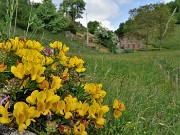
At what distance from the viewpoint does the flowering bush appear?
153 cm

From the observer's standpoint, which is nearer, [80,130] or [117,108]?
[80,130]

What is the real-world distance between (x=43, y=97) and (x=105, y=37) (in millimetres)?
45771

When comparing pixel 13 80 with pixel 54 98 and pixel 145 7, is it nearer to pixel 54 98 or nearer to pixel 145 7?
pixel 54 98

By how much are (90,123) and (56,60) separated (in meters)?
0.43

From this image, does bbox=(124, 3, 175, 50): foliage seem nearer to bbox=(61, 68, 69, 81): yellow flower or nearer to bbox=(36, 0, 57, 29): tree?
bbox=(36, 0, 57, 29): tree

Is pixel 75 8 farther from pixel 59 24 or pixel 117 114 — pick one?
pixel 117 114

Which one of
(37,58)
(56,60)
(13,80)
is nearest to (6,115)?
(13,80)

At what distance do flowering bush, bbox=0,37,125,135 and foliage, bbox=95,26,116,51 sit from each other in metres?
43.0


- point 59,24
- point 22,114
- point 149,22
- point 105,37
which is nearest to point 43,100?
point 22,114

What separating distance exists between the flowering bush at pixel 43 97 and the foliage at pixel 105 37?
43050 millimetres

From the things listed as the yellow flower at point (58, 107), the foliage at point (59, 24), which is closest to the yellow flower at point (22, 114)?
the yellow flower at point (58, 107)

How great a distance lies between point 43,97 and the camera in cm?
153

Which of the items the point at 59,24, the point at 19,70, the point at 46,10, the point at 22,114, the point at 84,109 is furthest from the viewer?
the point at 59,24

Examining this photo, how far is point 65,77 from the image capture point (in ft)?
6.32
